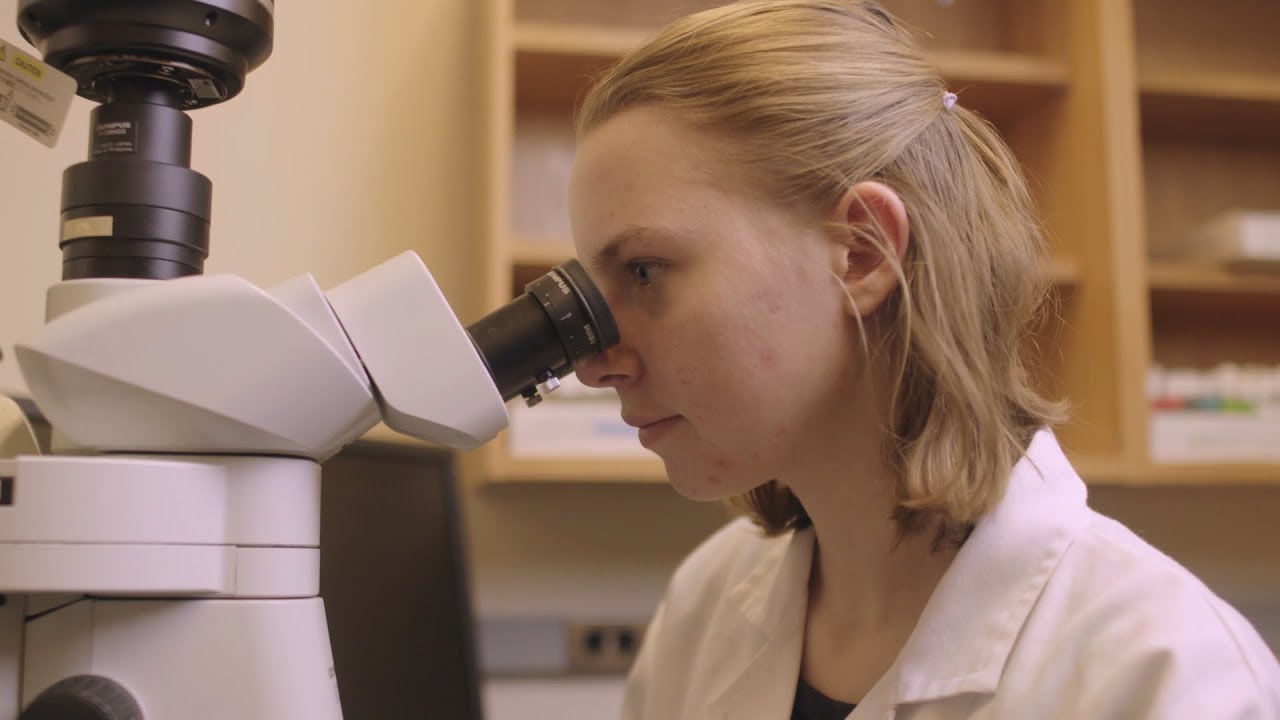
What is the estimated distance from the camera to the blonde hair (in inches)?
31.5

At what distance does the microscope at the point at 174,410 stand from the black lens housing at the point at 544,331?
6cm

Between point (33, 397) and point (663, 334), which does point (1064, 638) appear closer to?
point (663, 334)

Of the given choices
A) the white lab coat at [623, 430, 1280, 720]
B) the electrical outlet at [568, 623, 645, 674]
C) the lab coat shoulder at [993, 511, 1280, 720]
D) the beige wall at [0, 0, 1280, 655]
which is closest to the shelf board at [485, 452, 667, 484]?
the beige wall at [0, 0, 1280, 655]

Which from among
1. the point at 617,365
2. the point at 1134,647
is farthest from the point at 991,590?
the point at 617,365

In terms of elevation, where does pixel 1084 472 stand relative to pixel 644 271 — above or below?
below

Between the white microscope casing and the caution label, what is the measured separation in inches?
4.1

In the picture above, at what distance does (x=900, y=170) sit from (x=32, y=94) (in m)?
0.59

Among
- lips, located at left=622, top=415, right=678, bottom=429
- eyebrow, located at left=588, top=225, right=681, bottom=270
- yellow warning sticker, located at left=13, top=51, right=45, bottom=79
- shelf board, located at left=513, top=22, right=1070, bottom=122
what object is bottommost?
lips, located at left=622, top=415, right=678, bottom=429

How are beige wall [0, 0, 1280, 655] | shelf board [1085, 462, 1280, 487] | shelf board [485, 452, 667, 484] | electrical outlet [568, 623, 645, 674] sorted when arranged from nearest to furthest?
beige wall [0, 0, 1280, 655] → shelf board [485, 452, 667, 484] → shelf board [1085, 462, 1280, 487] → electrical outlet [568, 623, 645, 674]

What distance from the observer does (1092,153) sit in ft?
5.23

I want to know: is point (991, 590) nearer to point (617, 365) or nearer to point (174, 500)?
point (617, 365)

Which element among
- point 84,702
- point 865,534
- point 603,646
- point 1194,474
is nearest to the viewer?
point 84,702

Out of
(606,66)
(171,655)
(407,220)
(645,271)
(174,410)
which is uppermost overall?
(606,66)

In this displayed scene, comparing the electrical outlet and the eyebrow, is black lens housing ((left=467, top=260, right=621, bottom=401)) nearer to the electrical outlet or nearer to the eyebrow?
the eyebrow
